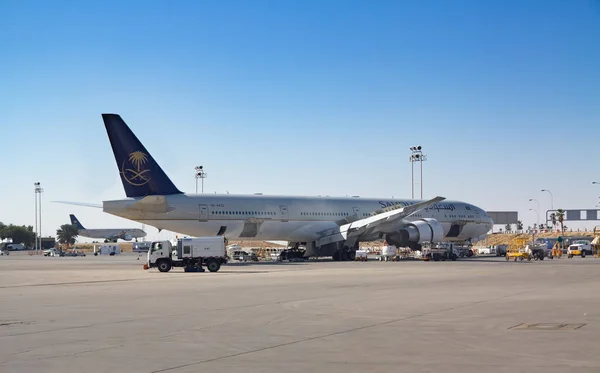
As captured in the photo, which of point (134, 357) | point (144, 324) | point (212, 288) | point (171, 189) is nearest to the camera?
point (134, 357)

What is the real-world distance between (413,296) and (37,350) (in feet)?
41.5

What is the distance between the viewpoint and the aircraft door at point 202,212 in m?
54.1

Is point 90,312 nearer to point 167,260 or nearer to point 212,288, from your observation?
point 212,288

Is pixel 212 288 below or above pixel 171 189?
below

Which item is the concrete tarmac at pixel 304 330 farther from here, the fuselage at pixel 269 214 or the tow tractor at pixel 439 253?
the tow tractor at pixel 439 253

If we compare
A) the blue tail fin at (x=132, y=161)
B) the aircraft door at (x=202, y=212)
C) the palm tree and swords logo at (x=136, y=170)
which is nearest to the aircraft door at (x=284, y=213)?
the aircraft door at (x=202, y=212)

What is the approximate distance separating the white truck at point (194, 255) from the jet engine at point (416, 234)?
23.7 metres

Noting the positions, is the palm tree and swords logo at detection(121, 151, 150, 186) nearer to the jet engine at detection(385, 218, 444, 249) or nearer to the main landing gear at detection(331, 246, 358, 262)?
the main landing gear at detection(331, 246, 358, 262)

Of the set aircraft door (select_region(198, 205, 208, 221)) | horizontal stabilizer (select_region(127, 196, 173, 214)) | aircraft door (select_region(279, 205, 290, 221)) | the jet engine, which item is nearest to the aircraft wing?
the jet engine

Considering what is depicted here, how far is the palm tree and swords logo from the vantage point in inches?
2012

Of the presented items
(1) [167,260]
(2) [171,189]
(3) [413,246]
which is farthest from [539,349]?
(3) [413,246]

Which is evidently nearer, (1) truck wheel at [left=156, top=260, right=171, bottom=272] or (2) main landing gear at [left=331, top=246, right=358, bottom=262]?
(1) truck wheel at [left=156, top=260, right=171, bottom=272]

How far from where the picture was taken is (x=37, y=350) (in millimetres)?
12383

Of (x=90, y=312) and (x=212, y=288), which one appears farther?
(x=212, y=288)
